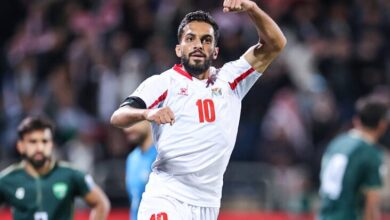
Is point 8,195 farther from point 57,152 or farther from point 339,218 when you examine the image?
point 57,152

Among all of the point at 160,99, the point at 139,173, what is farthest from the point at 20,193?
the point at 160,99

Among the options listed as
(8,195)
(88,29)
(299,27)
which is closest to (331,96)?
(299,27)

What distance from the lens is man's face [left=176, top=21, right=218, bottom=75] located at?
282 inches

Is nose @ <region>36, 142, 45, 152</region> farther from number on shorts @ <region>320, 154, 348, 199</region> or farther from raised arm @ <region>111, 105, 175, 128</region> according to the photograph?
number on shorts @ <region>320, 154, 348, 199</region>

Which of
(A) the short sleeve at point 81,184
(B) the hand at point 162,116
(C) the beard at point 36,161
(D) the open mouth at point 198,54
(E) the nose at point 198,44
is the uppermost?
(E) the nose at point 198,44

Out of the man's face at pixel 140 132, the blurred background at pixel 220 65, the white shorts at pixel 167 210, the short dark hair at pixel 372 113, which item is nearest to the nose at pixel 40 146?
the man's face at pixel 140 132

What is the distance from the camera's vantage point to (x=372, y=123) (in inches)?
366

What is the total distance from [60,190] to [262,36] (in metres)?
2.26

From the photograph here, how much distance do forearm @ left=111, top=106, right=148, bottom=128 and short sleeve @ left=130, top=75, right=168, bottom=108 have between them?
17cm

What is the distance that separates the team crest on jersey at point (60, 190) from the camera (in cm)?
848

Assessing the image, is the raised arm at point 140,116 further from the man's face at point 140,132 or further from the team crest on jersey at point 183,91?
the man's face at point 140,132

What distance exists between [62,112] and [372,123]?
612 cm

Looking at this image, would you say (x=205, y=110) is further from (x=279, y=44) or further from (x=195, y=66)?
(x=279, y=44)

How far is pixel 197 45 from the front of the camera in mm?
7141
